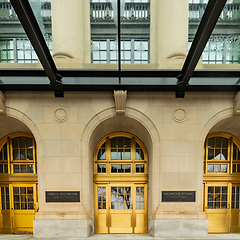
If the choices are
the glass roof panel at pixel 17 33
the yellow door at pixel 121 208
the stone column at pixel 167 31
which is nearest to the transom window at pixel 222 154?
the yellow door at pixel 121 208

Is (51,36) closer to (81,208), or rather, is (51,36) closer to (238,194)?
(81,208)

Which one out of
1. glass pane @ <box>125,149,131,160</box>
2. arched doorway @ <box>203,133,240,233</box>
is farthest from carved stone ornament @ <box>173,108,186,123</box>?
glass pane @ <box>125,149,131,160</box>

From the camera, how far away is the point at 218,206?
24.9 feet

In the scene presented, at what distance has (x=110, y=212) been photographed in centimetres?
743

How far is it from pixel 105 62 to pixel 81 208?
534 cm

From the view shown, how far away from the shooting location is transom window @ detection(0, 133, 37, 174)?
774cm

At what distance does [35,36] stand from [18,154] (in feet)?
19.0

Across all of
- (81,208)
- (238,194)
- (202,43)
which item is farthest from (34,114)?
(238,194)

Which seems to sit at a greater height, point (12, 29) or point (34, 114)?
point (12, 29)

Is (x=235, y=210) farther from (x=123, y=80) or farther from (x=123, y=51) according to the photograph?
(x=123, y=51)

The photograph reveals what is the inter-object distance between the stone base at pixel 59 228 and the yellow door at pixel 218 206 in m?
5.52

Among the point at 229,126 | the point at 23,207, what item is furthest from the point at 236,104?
the point at 23,207

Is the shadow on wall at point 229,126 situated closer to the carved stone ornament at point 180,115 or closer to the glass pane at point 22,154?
the carved stone ornament at point 180,115

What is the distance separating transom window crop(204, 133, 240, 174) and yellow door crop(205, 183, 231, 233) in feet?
2.34
